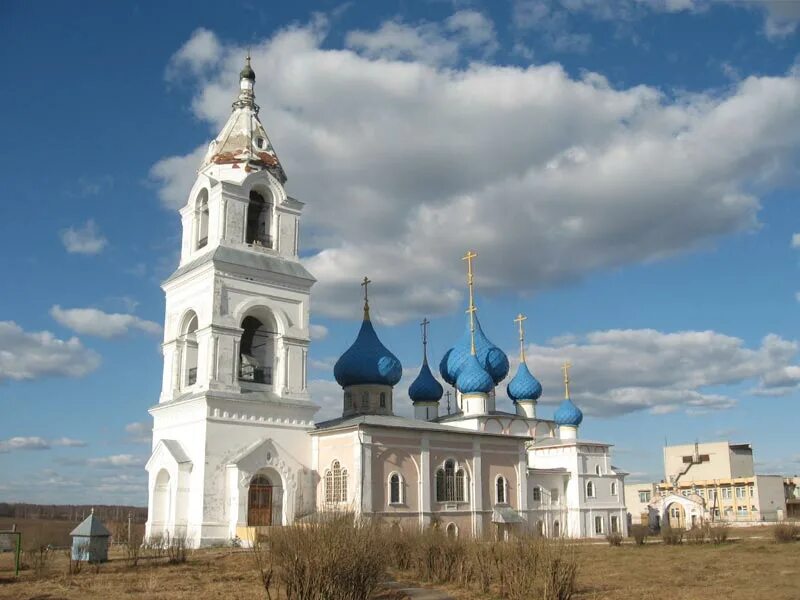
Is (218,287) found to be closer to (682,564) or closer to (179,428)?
(179,428)

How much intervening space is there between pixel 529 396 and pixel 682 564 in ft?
65.3

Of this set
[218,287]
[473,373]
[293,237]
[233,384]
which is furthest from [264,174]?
[473,373]

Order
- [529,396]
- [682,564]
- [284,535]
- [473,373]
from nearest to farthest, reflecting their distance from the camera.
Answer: [284,535] < [682,564] < [473,373] < [529,396]

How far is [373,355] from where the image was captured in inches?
1298

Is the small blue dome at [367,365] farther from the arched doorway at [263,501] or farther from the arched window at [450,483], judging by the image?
the arched doorway at [263,501]

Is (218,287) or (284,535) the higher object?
(218,287)

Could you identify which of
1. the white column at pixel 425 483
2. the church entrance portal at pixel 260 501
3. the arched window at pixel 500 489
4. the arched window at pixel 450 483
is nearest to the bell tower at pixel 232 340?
the church entrance portal at pixel 260 501

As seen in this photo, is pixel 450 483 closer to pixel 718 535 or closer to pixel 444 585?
pixel 718 535

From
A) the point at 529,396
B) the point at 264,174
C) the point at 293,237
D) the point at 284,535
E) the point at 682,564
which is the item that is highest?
the point at 264,174

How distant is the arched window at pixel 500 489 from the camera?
30.7 m

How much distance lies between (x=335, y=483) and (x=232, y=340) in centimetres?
579

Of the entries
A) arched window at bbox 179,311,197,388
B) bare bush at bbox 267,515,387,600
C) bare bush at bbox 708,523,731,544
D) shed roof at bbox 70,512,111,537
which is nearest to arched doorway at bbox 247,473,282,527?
arched window at bbox 179,311,197,388

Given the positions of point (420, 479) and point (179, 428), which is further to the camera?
point (420, 479)

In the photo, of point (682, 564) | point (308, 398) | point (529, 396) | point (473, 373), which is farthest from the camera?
point (529, 396)
